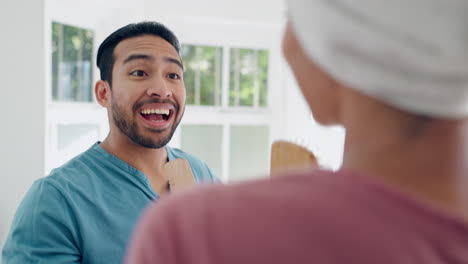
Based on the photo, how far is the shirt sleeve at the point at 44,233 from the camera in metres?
1.04

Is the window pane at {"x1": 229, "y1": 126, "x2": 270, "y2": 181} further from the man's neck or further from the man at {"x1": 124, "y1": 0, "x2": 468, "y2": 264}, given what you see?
the man at {"x1": 124, "y1": 0, "x2": 468, "y2": 264}

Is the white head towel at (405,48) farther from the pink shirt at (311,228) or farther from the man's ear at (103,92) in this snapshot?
the man's ear at (103,92)

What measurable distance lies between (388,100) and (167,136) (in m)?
1.05

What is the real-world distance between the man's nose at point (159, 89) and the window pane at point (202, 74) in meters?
1.46

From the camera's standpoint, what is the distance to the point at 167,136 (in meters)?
1.33

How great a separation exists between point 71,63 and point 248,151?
124cm

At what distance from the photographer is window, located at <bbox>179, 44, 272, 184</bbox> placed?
2.81 meters

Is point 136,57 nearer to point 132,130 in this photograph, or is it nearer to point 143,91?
point 143,91

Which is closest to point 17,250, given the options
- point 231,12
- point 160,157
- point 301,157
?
point 160,157

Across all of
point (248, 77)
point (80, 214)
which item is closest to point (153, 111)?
point (80, 214)

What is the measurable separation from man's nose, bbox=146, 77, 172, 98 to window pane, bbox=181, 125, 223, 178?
1.46 m

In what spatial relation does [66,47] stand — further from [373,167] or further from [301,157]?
[373,167]

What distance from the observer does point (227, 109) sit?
113 inches

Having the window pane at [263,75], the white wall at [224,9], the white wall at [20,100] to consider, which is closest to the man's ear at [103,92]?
the white wall at [20,100]
